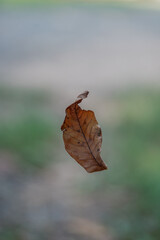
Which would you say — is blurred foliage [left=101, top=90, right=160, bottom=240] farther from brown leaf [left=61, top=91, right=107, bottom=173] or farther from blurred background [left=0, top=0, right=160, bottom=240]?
brown leaf [left=61, top=91, right=107, bottom=173]

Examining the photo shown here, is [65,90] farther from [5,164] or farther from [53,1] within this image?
[53,1]

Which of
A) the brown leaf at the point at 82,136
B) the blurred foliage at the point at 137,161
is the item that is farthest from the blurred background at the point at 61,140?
the brown leaf at the point at 82,136

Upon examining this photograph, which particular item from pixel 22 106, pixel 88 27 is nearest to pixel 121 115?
pixel 22 106

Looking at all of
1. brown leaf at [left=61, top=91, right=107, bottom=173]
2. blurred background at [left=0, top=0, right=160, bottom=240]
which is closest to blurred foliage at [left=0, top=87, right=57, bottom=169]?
blurred background at [left=0, top=0, right=160, bottom=240]

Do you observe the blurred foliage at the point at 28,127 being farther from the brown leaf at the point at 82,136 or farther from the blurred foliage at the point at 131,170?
the brown leaf at the point at 82,136

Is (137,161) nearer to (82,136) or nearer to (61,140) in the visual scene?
(61,140)

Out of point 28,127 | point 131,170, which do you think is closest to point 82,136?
point 131,170
